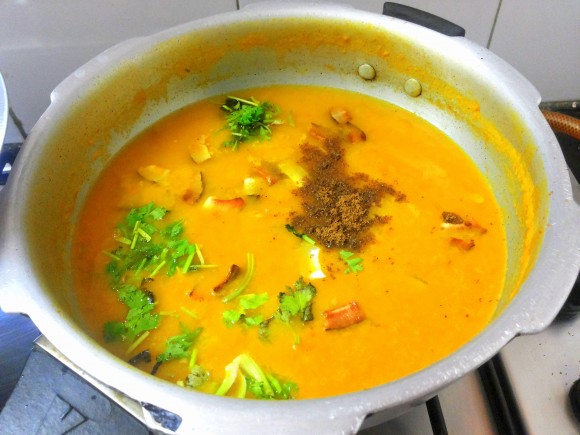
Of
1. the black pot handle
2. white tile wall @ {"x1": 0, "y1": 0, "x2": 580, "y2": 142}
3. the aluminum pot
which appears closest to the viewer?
the aluminum pot

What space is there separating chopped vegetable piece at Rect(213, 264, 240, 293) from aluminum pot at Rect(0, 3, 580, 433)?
284mm

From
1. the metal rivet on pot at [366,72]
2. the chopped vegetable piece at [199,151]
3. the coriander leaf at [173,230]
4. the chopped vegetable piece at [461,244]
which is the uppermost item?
the metal rivet on pot at [366,72]

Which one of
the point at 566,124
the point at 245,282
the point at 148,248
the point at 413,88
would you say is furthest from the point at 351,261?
the point at 566,124

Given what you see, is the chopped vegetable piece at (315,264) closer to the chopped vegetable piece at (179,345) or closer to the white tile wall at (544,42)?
the chopped vegetable piece at (179,345)

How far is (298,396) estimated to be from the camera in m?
0.91

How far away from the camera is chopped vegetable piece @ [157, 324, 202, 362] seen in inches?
37.9

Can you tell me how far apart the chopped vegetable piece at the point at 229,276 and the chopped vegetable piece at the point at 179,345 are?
3.9 inches

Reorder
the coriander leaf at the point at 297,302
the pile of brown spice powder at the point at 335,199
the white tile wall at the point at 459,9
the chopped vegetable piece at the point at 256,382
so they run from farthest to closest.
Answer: the white tile wall at the point at 459,9 → the pile of brown spice powder at the point at 335,199 → the coriander leaf at the point at 297,302 → the chopped vegetable piece at the point at 256,382

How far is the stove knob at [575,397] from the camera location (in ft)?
3.07

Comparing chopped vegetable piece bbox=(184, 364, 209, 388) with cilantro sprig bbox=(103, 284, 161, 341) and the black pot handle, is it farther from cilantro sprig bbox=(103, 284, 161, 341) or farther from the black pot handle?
the black pot handle

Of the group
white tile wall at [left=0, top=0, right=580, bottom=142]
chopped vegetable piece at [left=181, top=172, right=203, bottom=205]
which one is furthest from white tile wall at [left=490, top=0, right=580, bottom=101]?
chopped vegetable piece at [left=181, top=172, right=203, bottom=205]

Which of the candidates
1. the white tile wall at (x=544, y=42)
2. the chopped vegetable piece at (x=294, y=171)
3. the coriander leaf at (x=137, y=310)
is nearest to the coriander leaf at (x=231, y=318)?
the coriander leaf at (x=137, y=310)

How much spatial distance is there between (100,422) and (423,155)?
0.99 meters

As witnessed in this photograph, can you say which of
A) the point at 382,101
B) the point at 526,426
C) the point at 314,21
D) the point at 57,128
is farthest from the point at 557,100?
the point at 57,128
